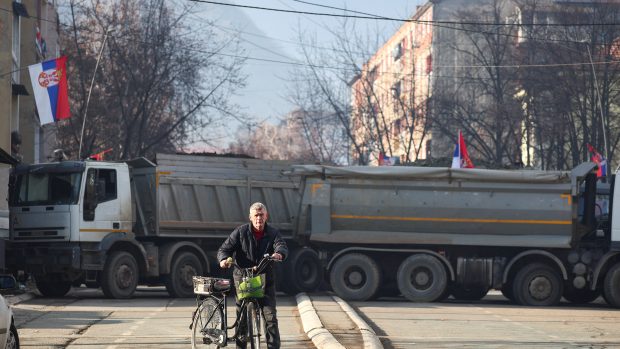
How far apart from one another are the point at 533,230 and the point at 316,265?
4762 millimetres

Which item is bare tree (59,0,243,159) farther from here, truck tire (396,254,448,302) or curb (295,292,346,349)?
curb (295,292,346,349)

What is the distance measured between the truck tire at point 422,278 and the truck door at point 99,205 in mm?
6026

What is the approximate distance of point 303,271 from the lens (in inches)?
974

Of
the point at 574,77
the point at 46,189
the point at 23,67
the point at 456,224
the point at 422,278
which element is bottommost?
the point at 422,278

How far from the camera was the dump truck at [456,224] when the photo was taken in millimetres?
23531

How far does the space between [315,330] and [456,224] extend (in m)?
9.75

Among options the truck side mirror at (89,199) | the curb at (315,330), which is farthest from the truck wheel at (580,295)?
the truck side mirror at (89,199)

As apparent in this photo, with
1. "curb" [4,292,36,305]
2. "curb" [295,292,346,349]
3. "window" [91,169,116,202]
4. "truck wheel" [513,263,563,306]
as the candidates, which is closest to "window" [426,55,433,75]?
"truck wheel" [513,263,563,306]

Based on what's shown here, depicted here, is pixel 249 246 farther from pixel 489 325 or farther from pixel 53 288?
pixel 53 288

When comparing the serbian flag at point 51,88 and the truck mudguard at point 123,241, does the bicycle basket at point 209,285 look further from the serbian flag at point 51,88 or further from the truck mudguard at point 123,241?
the serbian flag at point 51,88

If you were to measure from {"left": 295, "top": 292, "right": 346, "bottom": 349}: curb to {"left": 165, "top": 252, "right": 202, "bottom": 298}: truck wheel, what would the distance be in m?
4.81

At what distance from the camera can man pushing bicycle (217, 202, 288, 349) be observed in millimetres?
11477

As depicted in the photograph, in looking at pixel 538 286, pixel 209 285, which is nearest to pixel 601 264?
pixel 538 286

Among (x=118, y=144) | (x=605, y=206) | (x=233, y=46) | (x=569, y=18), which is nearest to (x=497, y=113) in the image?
(x=569, y=18)
